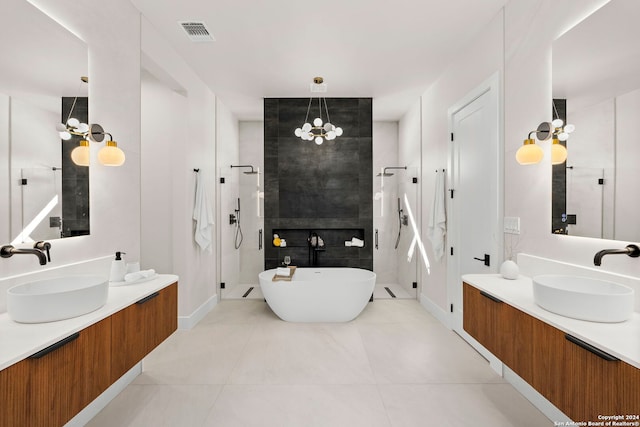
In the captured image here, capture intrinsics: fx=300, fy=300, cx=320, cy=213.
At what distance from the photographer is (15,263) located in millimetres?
1530

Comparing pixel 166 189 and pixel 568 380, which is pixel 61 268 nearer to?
pixel 166 189

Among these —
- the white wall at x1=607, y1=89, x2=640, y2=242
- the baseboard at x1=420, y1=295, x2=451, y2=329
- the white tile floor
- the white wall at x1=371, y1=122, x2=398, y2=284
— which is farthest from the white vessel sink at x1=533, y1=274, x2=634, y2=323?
the white wall at x1=371, y1=122, x2=398, y2=284

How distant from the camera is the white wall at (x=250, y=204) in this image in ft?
17.0

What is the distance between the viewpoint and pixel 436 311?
3.70m

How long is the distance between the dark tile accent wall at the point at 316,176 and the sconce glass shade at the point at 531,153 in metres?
2.44

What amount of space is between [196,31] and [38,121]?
1.64 metres

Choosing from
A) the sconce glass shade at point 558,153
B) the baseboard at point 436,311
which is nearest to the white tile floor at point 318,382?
the baseboard at point 436,311

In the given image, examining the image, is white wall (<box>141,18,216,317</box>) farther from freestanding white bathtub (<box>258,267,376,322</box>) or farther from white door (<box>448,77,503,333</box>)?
white door (<box>448,77,503,333</box>)

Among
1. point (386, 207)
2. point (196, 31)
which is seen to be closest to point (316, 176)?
point (386, 207)

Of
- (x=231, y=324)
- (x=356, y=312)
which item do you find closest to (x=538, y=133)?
(x=356, y=312)

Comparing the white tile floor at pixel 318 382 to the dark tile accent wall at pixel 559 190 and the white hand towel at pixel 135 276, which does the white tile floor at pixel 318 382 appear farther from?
the dark tile accent wall at pixel 559 190

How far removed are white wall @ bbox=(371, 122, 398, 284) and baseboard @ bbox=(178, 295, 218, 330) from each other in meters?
2.72

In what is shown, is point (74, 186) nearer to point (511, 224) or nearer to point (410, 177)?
point (511, 224)

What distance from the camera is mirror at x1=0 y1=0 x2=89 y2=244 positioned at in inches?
58.7
